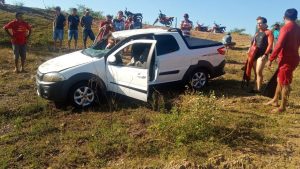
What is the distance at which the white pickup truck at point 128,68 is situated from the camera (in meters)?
8.05

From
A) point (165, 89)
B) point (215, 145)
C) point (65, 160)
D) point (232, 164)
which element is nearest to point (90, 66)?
point (165, 89)

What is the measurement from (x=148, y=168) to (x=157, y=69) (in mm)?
3136

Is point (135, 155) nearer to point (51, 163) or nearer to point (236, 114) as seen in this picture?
point (51, 163)

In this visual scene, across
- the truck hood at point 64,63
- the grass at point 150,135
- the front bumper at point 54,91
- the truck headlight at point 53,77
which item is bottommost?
the grass at point 150,135

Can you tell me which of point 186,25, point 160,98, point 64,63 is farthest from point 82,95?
point 186,25

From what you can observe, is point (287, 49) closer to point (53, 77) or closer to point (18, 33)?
point (53, 77)

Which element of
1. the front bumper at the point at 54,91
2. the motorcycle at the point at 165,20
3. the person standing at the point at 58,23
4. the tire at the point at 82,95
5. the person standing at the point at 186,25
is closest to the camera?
the front bumper at the point at 54,91

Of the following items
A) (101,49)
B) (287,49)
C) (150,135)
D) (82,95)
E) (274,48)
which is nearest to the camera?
(150,135)

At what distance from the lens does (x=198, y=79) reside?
383 inches

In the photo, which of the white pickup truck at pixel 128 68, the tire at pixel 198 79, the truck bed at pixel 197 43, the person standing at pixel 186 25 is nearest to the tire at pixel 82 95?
the white pickup truck at pixel 128 68

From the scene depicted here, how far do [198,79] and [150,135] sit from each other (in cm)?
333

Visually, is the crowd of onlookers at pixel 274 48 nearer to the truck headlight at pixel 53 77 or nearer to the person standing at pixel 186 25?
the truck headlight at pixel 53 77

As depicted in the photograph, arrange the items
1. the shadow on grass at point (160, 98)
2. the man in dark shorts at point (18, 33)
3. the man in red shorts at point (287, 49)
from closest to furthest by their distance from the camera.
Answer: the man in red shorts at point (287, 49), the shadow on grass at point (160, 98), the man in dark shorts at point (18, 33)

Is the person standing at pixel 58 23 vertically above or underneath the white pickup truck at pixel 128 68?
above
